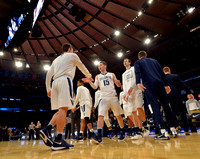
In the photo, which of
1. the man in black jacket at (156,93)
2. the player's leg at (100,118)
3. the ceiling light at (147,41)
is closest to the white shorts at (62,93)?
the player's leg at (100,118)

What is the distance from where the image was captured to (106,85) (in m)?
3.93

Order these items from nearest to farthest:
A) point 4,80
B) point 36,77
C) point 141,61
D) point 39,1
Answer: point 141,61 < point 39,1 < point 4,80 < point 36,77

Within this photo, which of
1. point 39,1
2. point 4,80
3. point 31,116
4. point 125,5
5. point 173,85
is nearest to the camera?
point 173,85

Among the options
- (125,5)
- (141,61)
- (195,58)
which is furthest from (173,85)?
(195,58)

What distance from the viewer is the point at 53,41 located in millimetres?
11844

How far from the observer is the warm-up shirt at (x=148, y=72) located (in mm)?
3088

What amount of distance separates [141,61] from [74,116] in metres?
5.07

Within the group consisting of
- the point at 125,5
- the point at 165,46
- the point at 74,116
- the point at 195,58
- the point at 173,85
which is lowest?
the point at 74,116

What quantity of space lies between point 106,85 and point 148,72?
49.0 inches

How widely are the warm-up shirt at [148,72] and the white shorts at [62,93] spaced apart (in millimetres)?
1541

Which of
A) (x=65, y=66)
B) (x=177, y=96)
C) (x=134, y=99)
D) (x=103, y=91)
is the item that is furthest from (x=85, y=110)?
(x=177, y=96)

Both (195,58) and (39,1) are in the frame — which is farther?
(195,58)

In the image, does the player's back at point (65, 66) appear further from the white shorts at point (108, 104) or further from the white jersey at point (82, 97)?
the white jersey at point (82, 97)

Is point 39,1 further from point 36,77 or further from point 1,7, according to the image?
point 36,77
